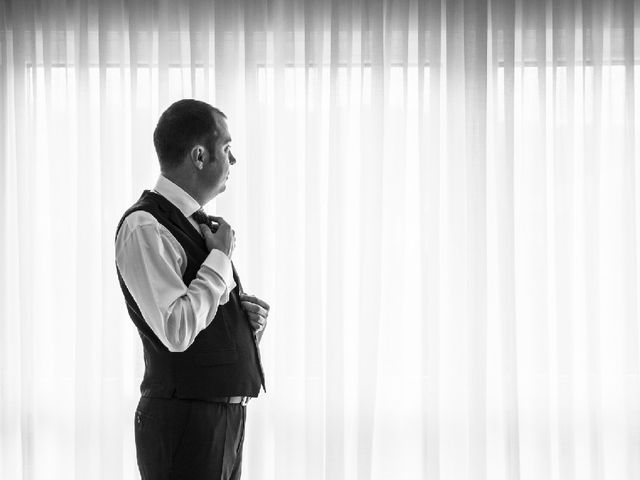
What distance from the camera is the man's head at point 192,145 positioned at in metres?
1.56

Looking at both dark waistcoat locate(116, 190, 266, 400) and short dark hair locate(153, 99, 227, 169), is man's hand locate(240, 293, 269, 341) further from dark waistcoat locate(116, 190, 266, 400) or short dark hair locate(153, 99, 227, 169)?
short dark hair locate(153, 99, 227, 169)

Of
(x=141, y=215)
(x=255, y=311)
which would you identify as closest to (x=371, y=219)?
(x=255, y=311)

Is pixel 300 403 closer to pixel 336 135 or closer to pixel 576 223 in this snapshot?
pixel 336 135

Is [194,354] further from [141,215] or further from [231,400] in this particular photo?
[141,215]

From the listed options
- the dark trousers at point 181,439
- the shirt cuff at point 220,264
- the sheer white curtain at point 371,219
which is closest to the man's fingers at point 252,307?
the shirt cuff at point 220,264

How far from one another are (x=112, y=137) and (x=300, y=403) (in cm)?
127

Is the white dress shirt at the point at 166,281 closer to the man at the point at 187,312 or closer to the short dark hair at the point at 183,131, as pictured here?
the man at the point at 187,312

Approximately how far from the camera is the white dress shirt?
4.60 feet

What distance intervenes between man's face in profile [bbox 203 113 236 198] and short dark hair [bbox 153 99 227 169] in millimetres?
13

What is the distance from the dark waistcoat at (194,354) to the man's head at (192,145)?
78 mm

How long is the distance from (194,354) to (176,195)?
375mm

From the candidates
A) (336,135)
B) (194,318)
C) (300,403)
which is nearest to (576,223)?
(336,135)

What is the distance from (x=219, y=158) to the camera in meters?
1.60

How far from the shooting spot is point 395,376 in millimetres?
2607
